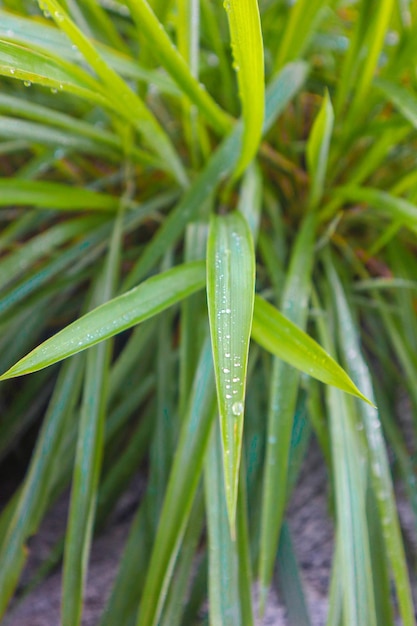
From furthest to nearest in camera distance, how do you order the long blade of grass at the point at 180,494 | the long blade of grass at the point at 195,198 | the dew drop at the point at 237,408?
the long blade of grass at the point at 195,198, the long blade of grass at the point at 180,494, the dew drop at the point at 237,408

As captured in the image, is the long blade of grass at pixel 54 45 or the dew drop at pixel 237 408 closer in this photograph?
the dew drop at pixel 237 408

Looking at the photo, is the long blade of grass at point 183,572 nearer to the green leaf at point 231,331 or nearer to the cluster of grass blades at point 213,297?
the cluster of grass blades at point 213,297

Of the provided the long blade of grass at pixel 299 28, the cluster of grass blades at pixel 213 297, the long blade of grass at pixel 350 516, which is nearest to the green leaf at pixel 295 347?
the cluster of grass blades at pixel 213 297

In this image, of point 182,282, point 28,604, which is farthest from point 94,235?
point 28,604

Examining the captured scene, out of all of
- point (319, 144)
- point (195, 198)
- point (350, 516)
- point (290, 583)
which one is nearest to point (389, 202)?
point (319, 144)

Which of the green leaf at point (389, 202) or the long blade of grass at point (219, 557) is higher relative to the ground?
the green leaf at point (389, 202)

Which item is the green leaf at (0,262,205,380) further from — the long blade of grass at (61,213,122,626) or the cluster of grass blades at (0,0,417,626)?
the long blade of grass at (61,213,122,626)

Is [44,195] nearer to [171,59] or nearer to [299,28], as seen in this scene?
[171,59]
